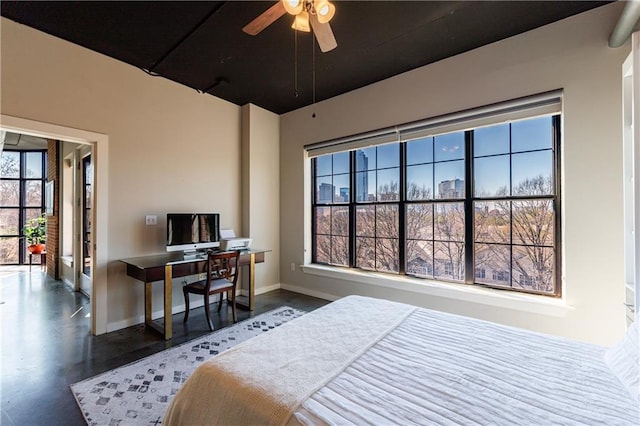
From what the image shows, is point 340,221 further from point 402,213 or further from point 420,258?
point 420,258

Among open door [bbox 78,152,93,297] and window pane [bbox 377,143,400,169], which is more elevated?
window pane [bbox 377,143,400,169]

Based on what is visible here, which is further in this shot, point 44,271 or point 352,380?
point 44,271

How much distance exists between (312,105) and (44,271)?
6.35m

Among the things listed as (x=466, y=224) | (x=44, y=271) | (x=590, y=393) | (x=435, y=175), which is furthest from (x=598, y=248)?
Answer: (x=44, y=271)

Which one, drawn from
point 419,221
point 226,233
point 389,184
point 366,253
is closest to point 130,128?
point 226,233

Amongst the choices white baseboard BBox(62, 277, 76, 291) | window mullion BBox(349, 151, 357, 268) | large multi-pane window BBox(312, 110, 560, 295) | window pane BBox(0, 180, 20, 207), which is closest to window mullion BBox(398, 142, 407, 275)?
large multi-pane window BBox(312, 110, 560, 295)

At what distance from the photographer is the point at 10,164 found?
20.7 feet

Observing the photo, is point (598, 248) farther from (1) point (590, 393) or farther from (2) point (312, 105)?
(2) point (312, 105)

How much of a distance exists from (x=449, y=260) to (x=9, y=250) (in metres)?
8.97

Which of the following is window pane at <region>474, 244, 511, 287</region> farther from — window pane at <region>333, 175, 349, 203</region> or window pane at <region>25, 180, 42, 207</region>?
window pane at <region>25, 180, 42, 207</region>

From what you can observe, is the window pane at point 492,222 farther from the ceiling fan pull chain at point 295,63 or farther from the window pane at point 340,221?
the ceiling fan pull chain at point 295,63

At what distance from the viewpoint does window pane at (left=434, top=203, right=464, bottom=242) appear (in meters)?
3.09

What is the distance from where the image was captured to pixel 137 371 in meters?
2.18

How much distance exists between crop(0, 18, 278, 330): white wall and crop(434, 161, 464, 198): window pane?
9.53 feet
